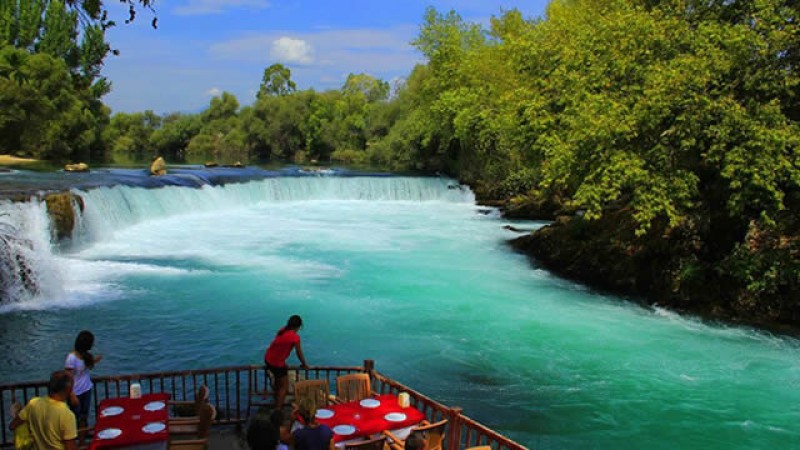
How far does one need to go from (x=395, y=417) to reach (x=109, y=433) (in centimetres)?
303

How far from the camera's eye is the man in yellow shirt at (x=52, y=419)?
5.62m

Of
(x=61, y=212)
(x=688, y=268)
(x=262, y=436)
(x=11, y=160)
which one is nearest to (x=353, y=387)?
(x=262, y=436)

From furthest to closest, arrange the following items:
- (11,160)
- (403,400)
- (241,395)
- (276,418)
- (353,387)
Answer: (11,160)
(241,395)
(353,387)
(403,400)
(276,418)

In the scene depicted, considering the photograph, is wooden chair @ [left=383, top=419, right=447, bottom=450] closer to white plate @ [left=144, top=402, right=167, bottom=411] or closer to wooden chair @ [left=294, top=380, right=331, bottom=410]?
wooden chair @ [left=294, top=380, right=331, bottom=410]

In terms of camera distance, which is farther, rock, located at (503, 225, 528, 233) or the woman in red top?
rock, located at (503, 225, 528, 233)

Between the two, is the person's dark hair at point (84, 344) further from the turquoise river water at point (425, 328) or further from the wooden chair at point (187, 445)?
the turquoise river water at point (425, 328)

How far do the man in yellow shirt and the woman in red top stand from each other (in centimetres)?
317

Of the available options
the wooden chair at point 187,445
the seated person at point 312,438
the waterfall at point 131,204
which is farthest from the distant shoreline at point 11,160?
the seated person at point 312,438

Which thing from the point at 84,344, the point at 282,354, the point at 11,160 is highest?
the point at 11,160

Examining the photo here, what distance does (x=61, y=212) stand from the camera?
20.7 meters

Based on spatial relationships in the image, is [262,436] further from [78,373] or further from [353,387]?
[78,373]

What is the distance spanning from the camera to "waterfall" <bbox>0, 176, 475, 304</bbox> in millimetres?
15789

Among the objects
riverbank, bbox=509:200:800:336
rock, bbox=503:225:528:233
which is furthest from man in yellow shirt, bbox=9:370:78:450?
rock, bbox=503:225:528:233

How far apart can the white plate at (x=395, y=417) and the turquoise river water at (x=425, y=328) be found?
2.72 meters
